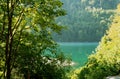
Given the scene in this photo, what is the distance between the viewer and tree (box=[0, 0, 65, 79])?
45.6ft

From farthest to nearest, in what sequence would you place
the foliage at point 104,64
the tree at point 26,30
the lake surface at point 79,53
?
1. the lake surface at point 79,53
2. the foliage at point 104,64
3. the tree at point 26,30

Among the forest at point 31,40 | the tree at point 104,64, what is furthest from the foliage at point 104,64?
the forest at point 31,40

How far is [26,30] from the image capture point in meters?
15.8

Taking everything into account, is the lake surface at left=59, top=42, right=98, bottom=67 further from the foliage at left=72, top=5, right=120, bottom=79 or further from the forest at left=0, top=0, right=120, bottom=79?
the forest at left=0, top=0, right=120, bottom=79

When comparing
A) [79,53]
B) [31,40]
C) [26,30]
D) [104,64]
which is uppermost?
[79,53]

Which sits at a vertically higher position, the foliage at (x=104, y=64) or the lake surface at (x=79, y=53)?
the lake surface at (x=79, y=53)

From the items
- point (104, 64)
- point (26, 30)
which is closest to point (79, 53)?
point (104, 64)

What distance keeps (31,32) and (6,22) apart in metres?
1.80

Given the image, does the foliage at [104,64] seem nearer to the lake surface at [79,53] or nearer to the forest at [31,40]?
the forest at [31,40]

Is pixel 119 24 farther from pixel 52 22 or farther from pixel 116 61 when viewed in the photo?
pixel 52 22

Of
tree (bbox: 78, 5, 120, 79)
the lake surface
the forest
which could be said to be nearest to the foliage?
tree (bbox: 78, 5, 120, 79)

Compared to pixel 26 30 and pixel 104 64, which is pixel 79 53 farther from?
pixel 26 30

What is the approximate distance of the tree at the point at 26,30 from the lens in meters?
13.9

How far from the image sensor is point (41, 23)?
15055 millimetres
